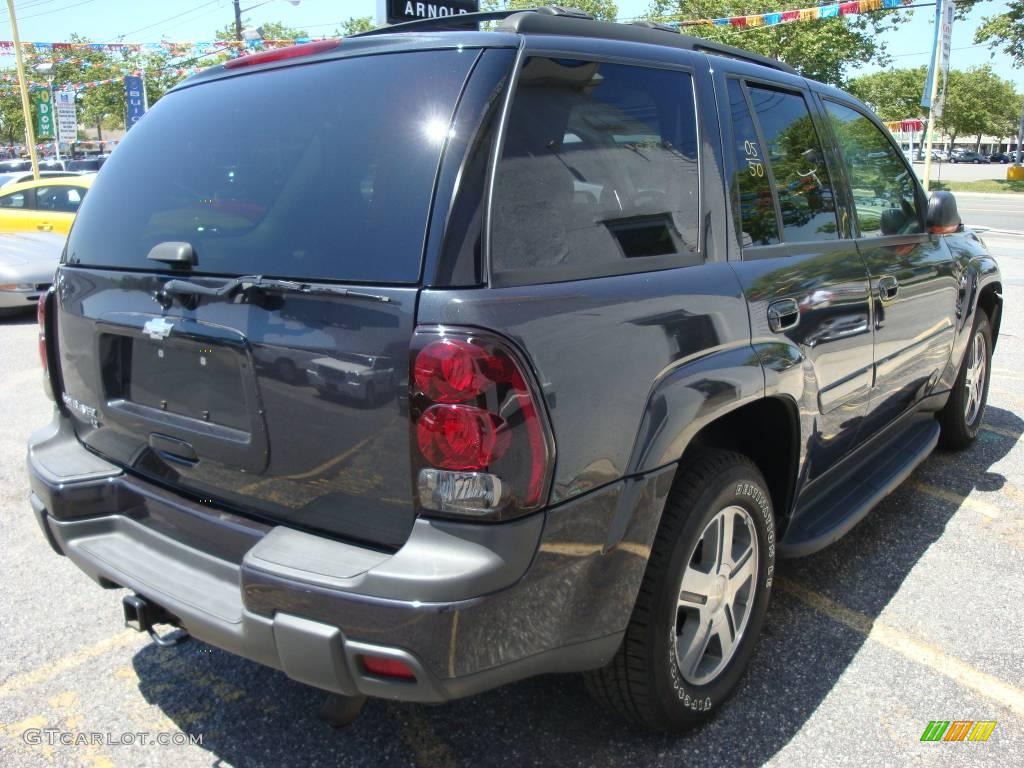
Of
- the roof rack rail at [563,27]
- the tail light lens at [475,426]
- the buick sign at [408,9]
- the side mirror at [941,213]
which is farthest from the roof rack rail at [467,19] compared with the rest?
the buick sign at [408,9]

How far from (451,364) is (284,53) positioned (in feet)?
4.00

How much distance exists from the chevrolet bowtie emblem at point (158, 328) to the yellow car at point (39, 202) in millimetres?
10406

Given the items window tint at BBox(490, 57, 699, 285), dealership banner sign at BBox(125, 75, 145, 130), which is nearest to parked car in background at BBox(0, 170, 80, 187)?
dealership banner sign at BBox(125, 75, 145, 130)

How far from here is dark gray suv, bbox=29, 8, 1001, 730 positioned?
1.79 m

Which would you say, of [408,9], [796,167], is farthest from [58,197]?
[796,167]

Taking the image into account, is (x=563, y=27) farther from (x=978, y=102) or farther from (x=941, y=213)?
(x=978, y=102)

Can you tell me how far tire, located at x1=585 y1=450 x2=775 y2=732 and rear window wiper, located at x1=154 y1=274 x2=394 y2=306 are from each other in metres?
1.02

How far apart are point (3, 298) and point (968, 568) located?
374 inches

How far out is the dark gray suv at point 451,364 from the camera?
1.79m

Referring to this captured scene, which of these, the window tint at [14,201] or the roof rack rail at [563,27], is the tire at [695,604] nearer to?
the roof rack rail at [563,27]

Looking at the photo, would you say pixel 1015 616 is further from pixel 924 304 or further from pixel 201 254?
pixel 201 254

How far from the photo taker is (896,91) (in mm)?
74875

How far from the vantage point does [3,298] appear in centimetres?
915

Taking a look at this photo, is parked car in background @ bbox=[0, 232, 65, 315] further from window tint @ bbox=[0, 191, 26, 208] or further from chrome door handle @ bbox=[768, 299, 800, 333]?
chrome door handle @ bbox=[768, 299, 800, 333]
